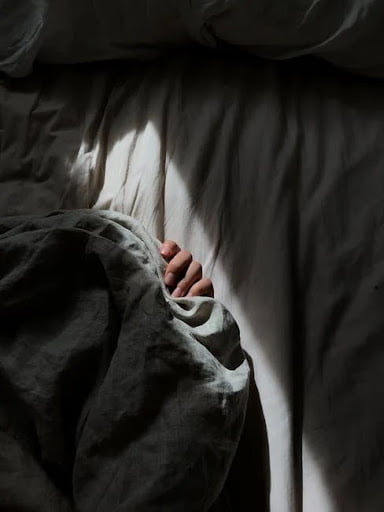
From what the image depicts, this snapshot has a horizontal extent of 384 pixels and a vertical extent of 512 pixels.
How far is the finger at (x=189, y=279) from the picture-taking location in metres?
0.78

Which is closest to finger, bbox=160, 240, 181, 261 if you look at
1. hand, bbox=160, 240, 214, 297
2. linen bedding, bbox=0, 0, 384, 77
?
hand, bbox=160, 240, 214, 297

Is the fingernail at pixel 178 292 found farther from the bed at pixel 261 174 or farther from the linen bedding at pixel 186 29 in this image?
the linen bedding at pixel 186 29

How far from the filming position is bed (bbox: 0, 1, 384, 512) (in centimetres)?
73

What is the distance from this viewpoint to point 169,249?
807mm

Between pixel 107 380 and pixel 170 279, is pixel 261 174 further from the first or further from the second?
pixel 107 380

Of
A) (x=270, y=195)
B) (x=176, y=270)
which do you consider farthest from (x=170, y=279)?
(x=270, y=195)

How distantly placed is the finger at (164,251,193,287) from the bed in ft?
0.11

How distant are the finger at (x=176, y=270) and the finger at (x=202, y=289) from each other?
0.02m

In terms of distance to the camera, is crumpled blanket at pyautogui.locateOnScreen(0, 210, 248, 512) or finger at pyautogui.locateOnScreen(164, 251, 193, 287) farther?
finger at pyautogui.locateOnScreen(164, 251, 193, 287)

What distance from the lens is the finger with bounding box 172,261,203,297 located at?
783 millimetres

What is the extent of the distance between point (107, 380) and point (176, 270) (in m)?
0.18

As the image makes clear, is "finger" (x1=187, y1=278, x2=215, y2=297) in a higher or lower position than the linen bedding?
lower

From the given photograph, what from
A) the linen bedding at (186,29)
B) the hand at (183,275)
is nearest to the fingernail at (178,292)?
the hand at (183,275)

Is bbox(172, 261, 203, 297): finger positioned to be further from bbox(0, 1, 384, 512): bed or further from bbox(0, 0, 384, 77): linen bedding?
bbox(0, 0, 384, 77): linen bedding
